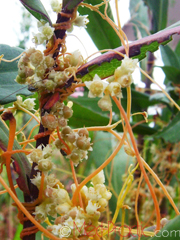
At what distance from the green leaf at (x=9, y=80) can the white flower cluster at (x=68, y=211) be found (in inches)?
5.1

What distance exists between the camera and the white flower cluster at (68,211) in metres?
0.24

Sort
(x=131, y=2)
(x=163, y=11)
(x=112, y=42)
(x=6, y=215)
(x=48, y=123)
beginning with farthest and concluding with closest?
(x=6, y=215) < (x=131, y=2) < (x=163, y=11) < (x=112, y=42) < (x=48, y=123)

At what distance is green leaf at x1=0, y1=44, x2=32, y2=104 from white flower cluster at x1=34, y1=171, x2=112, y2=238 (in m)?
0.13

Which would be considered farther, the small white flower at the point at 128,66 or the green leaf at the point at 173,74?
the green leaf at the point at 173,74

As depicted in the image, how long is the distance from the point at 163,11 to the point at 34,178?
2.60ft

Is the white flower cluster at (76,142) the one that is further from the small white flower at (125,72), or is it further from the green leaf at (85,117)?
the green leaf at (85,117)

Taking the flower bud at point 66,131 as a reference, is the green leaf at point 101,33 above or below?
above

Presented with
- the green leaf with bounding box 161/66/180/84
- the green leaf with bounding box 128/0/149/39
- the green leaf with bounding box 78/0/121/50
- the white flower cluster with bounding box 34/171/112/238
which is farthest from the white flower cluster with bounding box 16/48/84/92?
the green leaf with bounding box 128/0/149/39

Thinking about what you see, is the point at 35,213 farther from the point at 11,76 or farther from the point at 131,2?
the point at 131,2

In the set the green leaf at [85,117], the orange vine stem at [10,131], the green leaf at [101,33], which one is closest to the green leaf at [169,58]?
the green leaf at [101,33]

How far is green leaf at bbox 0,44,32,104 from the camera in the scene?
1.03 feet

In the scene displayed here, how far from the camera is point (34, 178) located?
0.27 meters

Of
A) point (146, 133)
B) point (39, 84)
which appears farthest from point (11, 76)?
point (146, 133)

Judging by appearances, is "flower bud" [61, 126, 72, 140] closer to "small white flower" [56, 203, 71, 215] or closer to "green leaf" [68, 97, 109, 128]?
"small white flower" [56, 203, 71, 215]
